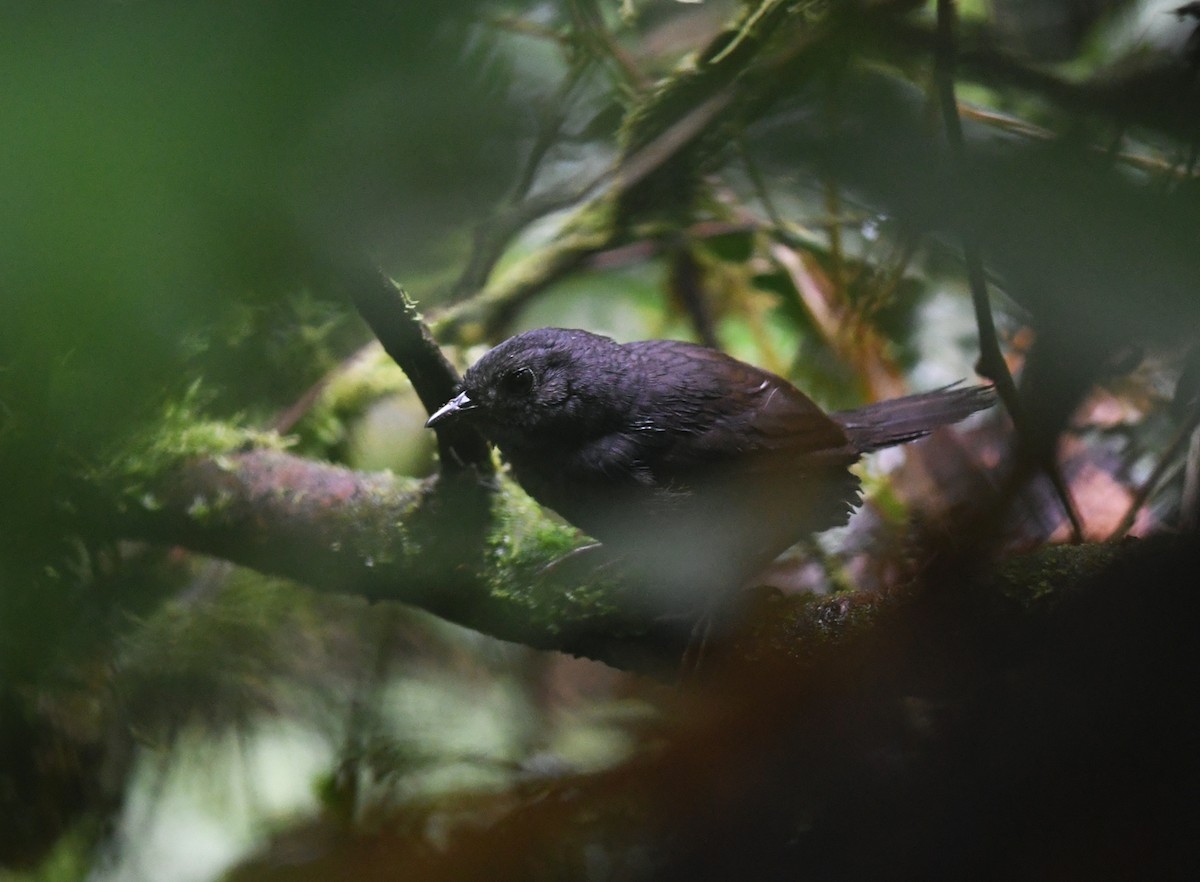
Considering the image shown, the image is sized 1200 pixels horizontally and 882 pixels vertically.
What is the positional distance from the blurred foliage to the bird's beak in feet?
1.03

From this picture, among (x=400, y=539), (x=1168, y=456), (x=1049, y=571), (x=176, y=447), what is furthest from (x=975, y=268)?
(x=176, y=447)

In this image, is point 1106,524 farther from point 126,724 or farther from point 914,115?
point 126,724

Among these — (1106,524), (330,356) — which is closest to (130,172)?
(1106,524)

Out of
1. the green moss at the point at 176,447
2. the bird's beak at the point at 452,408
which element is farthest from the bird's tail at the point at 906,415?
the green moss at the point at 176,447

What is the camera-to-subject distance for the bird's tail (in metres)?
1.72

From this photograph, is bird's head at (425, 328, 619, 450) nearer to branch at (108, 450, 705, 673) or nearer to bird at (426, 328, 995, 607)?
bird at (426, 328, 995, 607)

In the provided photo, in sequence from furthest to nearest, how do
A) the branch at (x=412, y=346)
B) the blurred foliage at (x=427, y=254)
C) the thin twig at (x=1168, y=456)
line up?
the thin twig at (x=1168, y=456) < the branch at (x=412, y=346) < the blurred foliage at (x=427, y=254)

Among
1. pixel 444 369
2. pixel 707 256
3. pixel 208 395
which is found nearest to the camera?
pixel 208 395

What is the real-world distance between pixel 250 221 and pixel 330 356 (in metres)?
2.23

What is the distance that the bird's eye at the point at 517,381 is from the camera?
172 centimetres

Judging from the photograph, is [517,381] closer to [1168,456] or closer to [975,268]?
[975,268]

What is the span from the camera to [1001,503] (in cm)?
48

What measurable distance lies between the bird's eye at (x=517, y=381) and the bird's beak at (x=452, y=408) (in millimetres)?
71

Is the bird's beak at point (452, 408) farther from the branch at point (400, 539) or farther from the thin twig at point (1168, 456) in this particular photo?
the thin twig at point (1168, 456)
